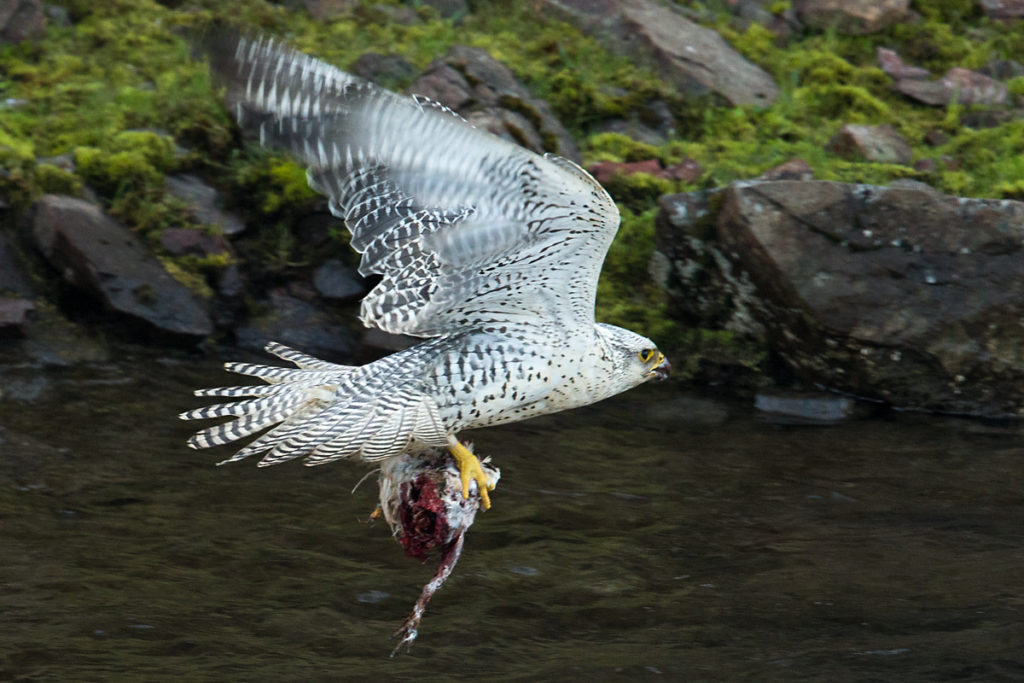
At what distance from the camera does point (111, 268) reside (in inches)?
305

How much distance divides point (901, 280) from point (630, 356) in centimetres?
254

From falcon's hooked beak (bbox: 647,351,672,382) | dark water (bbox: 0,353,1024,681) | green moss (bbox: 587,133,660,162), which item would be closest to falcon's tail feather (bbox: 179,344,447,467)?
dark water (bbox: 0,353,1024,681)

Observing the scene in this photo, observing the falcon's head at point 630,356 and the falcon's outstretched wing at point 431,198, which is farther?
the falcon's head at point 630,356

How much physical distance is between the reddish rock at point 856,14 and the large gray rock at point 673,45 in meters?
0.95

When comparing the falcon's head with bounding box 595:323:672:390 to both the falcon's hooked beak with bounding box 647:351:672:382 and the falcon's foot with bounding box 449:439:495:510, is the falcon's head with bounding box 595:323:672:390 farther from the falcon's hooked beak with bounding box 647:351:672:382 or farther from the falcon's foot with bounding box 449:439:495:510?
the falcon's foot with bounding box 449:439:495:510

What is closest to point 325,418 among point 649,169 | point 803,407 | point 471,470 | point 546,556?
point 471,470

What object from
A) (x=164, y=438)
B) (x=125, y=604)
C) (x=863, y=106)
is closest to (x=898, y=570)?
(x=125, y=604)

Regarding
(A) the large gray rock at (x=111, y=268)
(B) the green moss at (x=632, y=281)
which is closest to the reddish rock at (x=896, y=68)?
(B) the green moss at (x=632, y=281)

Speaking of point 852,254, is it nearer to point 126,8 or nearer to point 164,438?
point 164,438

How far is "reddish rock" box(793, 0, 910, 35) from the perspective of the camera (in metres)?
10.9

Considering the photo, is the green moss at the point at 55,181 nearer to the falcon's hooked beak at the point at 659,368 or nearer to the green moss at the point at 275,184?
the green moss at the point at 275,184

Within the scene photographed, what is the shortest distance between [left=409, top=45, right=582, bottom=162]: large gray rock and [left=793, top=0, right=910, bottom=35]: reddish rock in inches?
124

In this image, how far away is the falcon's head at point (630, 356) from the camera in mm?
5508

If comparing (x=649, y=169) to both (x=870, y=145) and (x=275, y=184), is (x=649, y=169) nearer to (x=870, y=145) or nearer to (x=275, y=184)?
(x=870, y=145)
